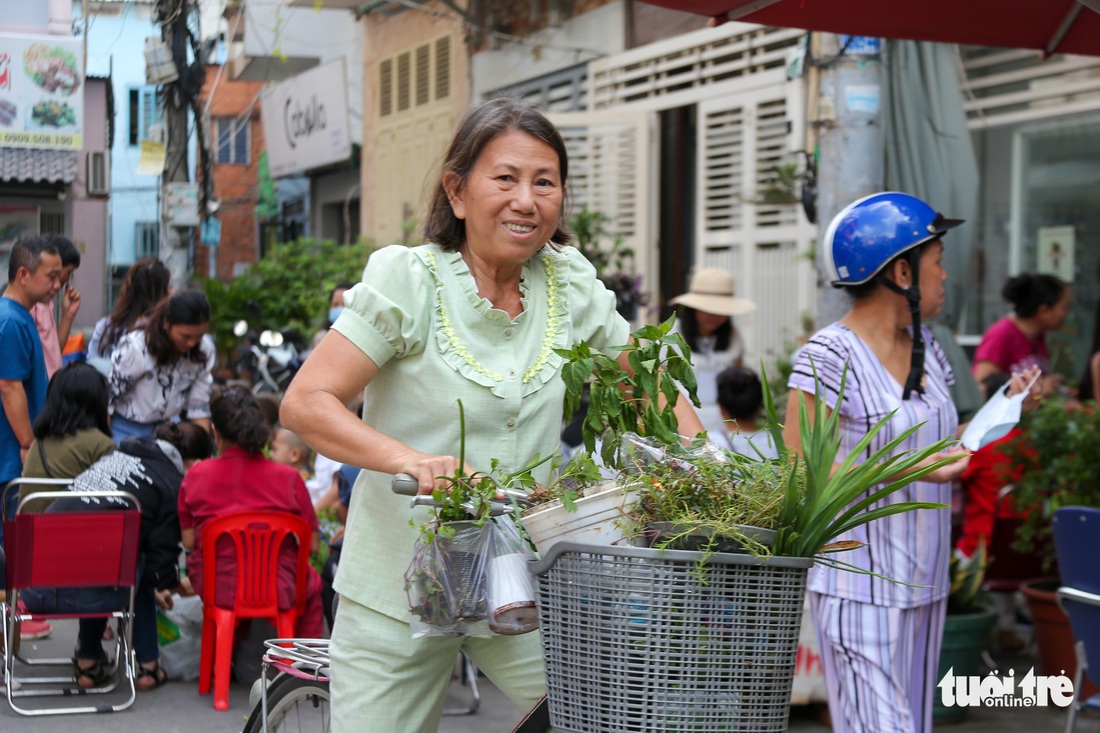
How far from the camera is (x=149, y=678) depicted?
21.5 ft

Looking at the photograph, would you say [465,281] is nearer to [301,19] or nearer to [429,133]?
[429,133]

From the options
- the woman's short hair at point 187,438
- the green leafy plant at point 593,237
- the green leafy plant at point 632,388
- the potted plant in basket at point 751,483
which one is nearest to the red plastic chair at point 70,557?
the woman's short hair at point 187,438

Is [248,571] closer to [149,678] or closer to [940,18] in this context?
[149,678]

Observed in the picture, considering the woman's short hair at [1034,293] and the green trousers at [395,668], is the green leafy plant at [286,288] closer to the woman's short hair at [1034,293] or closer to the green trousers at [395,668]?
the woman's short hair at [1034,293]

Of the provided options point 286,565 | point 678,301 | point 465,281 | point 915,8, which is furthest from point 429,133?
point 465,281

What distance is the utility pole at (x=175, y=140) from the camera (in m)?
10.3

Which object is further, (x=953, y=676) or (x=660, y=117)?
(x=660, y=117)

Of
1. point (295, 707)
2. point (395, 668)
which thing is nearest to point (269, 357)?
point (295, 707)

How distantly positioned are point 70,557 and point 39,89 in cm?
482

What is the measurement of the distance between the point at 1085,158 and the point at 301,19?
43.0 feet

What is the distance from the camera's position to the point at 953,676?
5789 mm

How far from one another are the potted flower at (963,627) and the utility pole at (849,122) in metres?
1.28

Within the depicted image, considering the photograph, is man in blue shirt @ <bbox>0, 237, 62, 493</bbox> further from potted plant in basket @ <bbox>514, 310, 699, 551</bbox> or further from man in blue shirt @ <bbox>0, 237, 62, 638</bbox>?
potted plant in basket @ <bbox>514, 310, 699, 551</bbox>

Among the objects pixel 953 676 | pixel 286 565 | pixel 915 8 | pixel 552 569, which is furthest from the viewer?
pixel 286 565
